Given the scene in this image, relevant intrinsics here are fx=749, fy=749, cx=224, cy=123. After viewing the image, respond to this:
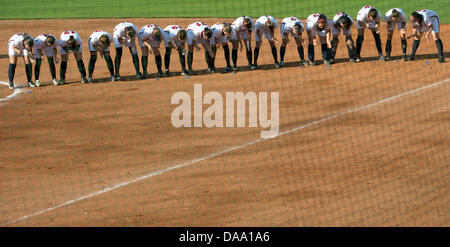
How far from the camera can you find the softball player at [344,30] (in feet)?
69.6

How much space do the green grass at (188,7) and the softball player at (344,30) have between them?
9649mm

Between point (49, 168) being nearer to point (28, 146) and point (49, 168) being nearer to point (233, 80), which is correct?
point (28, 146)

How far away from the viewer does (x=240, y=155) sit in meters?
14.5

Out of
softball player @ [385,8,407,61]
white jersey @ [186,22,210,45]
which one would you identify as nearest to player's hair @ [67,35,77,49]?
white jersey @ [186,22,210,45]

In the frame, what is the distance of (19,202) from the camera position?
12492 mm

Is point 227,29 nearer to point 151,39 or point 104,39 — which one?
point 151,39

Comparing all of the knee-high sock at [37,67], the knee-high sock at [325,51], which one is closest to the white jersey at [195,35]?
the knee-high sock at [325,51]

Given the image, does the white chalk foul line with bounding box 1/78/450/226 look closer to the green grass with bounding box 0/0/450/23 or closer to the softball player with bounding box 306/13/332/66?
the softball player with bounding box 306/13/332/66

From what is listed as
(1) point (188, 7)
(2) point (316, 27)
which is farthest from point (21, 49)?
(1) point (188, 7)

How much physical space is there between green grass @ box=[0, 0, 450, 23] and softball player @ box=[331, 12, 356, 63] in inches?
380

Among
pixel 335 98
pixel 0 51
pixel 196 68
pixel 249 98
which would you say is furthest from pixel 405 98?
pixel 0 51

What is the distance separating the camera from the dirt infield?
11.7 meters

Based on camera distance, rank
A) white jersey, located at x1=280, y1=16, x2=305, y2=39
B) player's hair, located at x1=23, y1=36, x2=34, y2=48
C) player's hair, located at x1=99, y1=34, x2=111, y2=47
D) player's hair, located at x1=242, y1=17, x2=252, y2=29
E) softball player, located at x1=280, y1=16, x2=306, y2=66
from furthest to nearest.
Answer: white jersey, located at x1=280, y1=16, x2=305, y2=39, softball player, located at x1=280, y1=16, x2=306, y2=66, player's hair, located at x1=242, y1=17, x2=252, y2=29, player's hair, located at x1=99, y1=34, x2=111, y2=47, player's hair, located at x1=23, y1=36, x2=34, y2=48

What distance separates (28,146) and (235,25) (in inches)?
316
